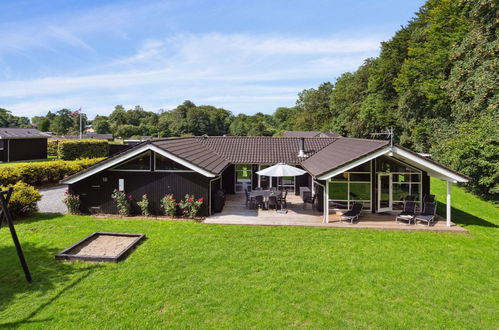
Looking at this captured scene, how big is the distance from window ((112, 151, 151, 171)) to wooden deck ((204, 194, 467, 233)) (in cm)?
381

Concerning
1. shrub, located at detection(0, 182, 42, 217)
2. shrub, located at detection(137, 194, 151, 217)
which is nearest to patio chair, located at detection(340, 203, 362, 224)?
shrub, located at detection(137, 194, 151, 217)

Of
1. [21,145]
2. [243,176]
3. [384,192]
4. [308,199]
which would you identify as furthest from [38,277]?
[21,145]

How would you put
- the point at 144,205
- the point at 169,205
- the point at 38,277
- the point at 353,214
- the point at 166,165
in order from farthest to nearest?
1. the point at 166,165
2. the point at 144,205
3. the point at 169,205
4. the point at 353,214
5. the point at 38,277

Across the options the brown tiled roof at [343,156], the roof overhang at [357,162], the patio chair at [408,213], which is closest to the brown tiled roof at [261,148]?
the brown tiled roof at [343,156]

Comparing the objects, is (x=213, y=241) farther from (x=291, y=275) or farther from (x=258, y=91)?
(x=258, y=91)

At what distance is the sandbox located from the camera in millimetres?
8906

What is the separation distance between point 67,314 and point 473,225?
15.1 metres

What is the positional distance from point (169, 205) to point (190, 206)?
0.93 m

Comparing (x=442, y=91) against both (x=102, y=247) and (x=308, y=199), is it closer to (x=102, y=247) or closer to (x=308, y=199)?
(x=308, y=199)

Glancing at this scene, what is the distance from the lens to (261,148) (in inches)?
803

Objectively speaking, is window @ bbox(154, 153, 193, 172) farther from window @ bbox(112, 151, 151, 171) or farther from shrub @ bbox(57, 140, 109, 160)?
shrub @ bbox(57, 140, 109, 160)

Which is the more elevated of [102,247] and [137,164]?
[137,164]

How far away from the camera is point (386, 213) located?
14.4 m

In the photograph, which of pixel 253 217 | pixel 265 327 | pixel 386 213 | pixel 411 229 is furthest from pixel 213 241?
pixel 386 213
